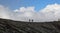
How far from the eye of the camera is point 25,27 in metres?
74.3

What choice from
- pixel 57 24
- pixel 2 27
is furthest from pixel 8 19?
pixel 57 24

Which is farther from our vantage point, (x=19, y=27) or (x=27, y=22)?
(x=27, y=22)

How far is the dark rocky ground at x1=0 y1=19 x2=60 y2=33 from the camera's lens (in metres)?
68.2

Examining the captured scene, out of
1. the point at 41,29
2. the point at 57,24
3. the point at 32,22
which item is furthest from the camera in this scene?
the point at 57,24

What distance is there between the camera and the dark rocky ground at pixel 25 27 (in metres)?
68.2

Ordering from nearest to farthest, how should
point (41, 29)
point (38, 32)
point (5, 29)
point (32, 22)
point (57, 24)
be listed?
→ point (5, 29) < point (38, 32) < point (41, 29) < point (32, 22) < point (57, 24)

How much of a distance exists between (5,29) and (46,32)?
17.2 meters

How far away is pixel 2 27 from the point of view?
67188mm

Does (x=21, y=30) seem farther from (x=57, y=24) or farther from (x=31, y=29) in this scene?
(x=57, y=24)

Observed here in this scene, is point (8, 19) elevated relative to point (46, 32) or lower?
elevated

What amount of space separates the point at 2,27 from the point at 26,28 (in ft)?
33.9

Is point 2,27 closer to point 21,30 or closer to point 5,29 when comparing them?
point 5,29

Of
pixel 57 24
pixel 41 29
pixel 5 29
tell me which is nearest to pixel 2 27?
pixel 5 29

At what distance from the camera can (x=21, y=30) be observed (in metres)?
69.9
